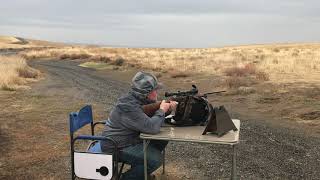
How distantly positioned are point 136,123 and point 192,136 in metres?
0.65

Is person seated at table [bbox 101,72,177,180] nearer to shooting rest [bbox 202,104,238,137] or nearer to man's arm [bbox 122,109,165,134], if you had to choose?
man's arm [bbox 122,109,165,134]

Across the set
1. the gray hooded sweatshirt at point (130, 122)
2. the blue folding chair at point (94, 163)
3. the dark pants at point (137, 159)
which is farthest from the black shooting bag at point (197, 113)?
the blue folding chair at point (94, 163)

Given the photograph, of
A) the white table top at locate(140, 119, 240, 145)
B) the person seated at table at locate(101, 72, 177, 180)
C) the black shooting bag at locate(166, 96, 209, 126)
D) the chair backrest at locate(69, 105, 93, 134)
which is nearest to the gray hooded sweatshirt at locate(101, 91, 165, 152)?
the person seated at table at locate(101, 72, 177, 180)

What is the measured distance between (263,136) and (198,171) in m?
3.07

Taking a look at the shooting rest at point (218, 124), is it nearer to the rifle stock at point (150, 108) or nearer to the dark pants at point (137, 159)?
the rifle stock at point (150, 108)

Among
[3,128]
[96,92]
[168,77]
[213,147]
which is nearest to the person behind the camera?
[213,147]

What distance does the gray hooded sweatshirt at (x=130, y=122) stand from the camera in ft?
17.3

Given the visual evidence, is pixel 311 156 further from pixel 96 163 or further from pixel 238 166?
pixel 96 163

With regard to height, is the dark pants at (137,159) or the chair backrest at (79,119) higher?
the chair backrest at (79,119)

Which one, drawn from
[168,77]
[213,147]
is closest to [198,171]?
[213,147]

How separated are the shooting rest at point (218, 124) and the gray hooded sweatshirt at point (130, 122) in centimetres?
53

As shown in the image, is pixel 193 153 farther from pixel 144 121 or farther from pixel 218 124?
pixel 218 124

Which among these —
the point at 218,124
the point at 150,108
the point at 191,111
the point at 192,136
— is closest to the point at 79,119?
the point at 150,108

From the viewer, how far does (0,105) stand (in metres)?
15.1
